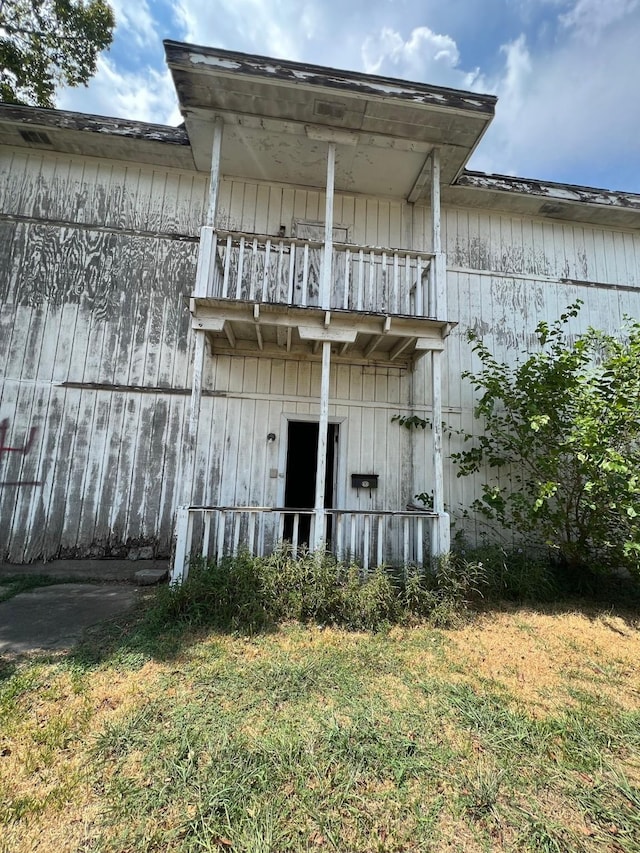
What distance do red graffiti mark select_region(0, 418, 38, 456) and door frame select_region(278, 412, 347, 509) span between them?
360 cm

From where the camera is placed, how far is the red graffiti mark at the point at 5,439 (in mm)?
5402

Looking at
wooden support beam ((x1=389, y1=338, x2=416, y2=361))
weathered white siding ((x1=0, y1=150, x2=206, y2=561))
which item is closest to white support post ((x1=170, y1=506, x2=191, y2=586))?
weathered white siding ((x1=0, y1=150, x2=206, y2=561))

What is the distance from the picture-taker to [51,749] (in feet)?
6.84

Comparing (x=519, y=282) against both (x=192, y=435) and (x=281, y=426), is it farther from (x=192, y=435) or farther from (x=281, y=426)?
(x=192, y=435)

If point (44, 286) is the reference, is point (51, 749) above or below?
below

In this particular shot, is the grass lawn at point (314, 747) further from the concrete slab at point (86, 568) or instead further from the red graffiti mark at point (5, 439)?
the red graffiti mark at point (5, 439)

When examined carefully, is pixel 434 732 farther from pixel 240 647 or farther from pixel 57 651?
pixel 57 651

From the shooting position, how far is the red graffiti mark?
540cm

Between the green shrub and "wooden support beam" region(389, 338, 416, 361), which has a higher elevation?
"wooden support beam" region(389, 338, 416, 361)

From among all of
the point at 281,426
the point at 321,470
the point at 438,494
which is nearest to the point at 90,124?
the point at 281,426

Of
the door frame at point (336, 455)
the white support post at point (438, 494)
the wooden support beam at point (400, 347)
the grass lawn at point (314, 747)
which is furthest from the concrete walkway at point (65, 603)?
the wooden support beam at point (400, 347)

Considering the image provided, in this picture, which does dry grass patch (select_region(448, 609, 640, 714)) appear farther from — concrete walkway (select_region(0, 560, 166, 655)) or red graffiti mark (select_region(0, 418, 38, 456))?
red graffiti mark (select_region(0, 418, 38, 456))

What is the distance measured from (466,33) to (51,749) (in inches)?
406

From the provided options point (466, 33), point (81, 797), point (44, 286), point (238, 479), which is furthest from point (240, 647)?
point (466, 33)
